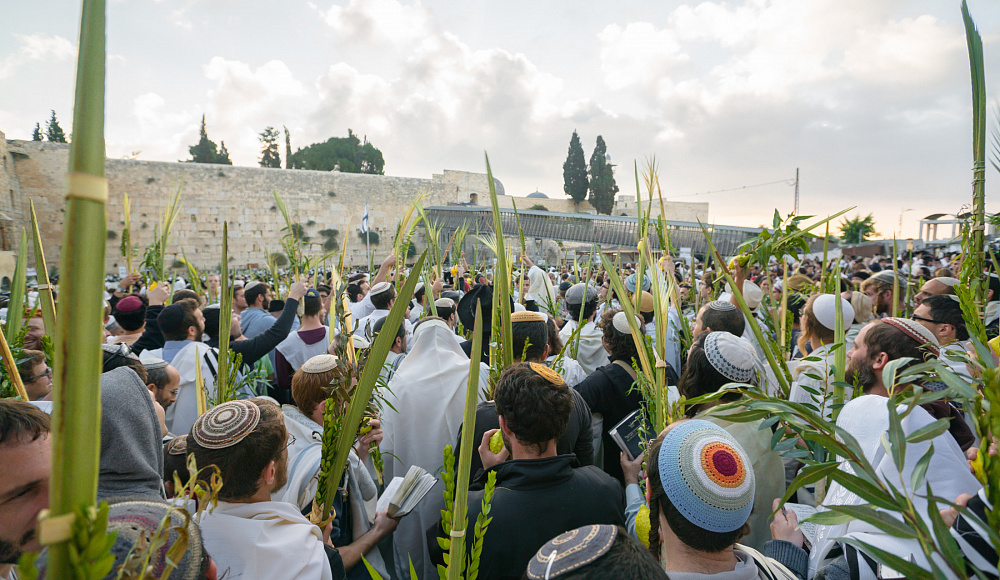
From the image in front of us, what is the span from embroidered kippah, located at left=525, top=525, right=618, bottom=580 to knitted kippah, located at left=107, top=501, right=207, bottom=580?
54cm

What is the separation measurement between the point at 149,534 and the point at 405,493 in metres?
0.94

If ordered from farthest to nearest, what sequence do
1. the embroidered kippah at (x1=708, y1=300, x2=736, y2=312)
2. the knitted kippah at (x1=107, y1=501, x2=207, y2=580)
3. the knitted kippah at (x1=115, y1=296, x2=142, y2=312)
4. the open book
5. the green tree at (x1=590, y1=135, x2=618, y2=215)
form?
the green tree at (x1=590, y1=135, x2=618, y2=215) < the knitted kippah at (x1=115, y1=296, x2=142, y2=312) < the embroidered kippah at (x1=708, y1=300, x2=736, y2=312) < the open book < the knitted kippah at (x1=107, y1=501, x2=207, y2=580)

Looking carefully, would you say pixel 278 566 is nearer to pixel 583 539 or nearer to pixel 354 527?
pixel 354 527

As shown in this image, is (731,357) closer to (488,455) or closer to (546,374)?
(546,374)

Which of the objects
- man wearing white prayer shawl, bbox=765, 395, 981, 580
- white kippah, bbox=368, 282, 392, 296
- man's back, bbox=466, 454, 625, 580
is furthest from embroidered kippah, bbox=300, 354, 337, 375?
white kippah, bbox=368, 282, 392, 296

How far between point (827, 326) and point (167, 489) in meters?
3.19

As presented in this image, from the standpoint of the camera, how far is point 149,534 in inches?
28.8

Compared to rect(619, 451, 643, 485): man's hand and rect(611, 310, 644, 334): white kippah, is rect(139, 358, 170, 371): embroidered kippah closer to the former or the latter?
rect(619, 451, 643, 485): man's hand

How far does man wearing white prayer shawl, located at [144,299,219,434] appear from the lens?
2592 millimetres

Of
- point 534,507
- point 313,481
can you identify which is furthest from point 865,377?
point 313,481

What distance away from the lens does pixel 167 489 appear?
168cm

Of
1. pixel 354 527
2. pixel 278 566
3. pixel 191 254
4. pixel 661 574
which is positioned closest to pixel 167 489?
pixel 354 527

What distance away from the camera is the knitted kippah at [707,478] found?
1130mm

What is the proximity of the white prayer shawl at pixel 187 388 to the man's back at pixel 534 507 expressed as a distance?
6.24 ft
